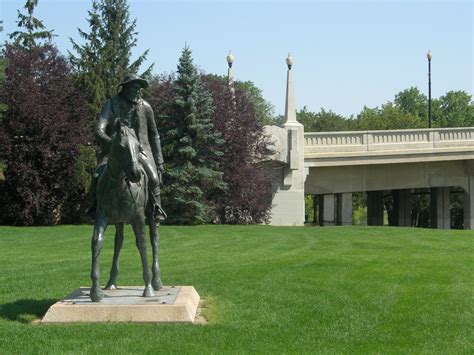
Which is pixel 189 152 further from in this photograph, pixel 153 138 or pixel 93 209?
pixel 93 209

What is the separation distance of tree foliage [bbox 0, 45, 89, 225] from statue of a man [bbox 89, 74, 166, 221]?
22672 mm

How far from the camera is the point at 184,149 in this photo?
3164 cm

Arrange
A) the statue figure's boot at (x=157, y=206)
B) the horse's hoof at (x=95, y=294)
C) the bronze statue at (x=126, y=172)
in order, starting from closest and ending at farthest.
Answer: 1. the bronze statue at (x=126, y=172)
2. the horse's hoof at (x=95, y=294)
3. the statue figure's boot at (x=157, y=206)

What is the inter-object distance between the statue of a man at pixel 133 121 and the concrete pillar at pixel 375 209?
4560 cm

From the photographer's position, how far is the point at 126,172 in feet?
29.1

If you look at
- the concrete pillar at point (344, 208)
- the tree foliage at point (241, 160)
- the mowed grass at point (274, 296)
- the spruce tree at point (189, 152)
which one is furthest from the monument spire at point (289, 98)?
the mowed grass at point (274, 296)

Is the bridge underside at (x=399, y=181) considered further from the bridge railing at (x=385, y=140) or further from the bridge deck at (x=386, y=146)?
the bridge railing at (x=385, y=140)

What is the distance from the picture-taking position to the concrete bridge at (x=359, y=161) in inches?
1467

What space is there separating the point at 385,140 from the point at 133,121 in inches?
1199

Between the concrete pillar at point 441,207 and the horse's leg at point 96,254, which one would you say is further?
the concrete pillar at point 441,207

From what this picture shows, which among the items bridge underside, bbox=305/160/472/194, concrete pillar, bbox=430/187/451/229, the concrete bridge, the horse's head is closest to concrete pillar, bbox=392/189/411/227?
concrete pillar, bbox=430/187/451/229

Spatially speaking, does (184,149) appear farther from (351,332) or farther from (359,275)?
(351,332)

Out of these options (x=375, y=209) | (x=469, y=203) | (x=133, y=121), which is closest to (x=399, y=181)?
(x=469, y=203)

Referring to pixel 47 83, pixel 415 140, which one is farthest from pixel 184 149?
pixel 415 140
